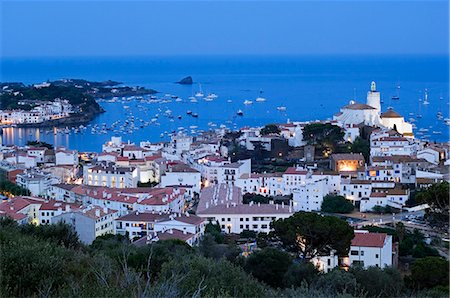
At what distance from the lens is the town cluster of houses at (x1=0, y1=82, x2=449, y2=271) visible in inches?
368

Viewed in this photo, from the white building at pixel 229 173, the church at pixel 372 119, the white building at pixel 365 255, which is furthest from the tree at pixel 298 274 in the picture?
the church at pixel 372 119

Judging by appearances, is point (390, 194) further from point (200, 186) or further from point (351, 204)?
point (200, 186)

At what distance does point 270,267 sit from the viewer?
5992 millimetres

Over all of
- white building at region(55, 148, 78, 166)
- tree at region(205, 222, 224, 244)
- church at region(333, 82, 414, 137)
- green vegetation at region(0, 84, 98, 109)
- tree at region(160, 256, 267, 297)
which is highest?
green vegetation at region(0, 84, 98, 109)

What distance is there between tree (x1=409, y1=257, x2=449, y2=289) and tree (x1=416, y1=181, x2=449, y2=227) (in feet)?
6.09

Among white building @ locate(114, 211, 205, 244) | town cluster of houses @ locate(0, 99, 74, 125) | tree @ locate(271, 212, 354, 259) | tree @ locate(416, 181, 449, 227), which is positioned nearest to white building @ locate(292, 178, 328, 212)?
white building @ locate(114, 211, 205, 244)

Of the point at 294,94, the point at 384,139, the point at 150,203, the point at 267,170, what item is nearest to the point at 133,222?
the point at 150,203

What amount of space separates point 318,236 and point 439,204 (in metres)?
1.99

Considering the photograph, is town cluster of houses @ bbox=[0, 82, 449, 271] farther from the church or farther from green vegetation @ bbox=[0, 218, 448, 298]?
green vegetation @ bbox=[0, 218, 448, 298]

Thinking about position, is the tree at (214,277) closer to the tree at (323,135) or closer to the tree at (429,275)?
the tree at (429,275)

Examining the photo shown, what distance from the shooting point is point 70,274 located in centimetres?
350

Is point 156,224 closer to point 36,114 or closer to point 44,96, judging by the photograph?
point 36,114

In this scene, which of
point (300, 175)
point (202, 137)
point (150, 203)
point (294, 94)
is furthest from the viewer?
point (294, 94)

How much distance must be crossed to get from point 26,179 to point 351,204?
20.2ft
